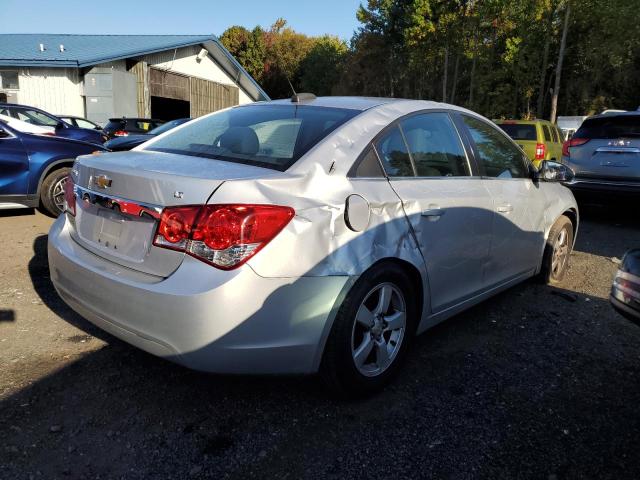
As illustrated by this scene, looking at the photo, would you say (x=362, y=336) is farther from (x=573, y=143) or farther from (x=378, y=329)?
(x=573, y=143)

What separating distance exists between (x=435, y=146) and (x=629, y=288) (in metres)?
1.35

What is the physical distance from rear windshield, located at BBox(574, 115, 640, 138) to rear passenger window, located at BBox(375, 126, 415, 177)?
608 cm

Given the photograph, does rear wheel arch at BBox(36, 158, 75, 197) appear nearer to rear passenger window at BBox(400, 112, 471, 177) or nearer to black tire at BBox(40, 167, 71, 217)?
black tire at BBox(40, 167, 71, 217)

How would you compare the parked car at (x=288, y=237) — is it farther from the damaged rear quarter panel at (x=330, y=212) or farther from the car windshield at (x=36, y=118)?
the car windshield at (x=36, y=118)

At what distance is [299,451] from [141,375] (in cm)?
110

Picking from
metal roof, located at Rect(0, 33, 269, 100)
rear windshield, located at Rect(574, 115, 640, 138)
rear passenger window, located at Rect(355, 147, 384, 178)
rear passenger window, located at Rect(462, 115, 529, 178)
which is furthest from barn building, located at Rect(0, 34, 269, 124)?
rear passenger window, located at Rect(355, 147, 384, 178)

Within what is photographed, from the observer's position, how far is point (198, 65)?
24.7m

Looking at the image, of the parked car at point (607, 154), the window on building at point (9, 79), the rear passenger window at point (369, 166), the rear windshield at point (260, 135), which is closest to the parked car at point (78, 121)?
the window on building at point (9, 79)

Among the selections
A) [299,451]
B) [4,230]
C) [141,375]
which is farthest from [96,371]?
A: [4,230]

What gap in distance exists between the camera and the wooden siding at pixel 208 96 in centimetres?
2464

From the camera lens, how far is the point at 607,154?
770cm

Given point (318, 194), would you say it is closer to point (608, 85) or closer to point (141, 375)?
point (141, 375)

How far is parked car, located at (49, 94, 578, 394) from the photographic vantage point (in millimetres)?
2201

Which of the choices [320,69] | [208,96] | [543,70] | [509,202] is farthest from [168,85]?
[320,69]
